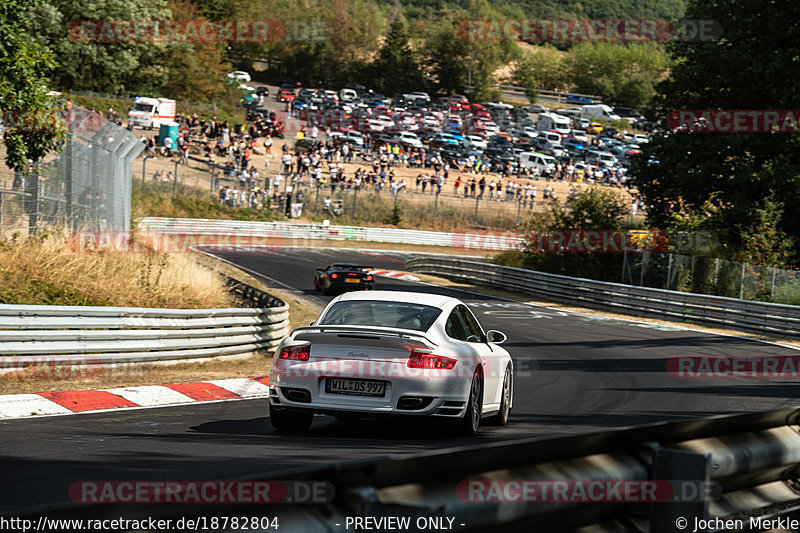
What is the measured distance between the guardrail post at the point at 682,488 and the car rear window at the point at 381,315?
17.0 ft

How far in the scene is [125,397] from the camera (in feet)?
37.9

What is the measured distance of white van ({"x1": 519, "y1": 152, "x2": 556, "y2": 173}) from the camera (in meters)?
78.7

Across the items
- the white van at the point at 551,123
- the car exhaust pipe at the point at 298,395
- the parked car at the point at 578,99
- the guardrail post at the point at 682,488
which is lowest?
the car exhaust pipe at the point at 298,395

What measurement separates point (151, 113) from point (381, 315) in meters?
61.7

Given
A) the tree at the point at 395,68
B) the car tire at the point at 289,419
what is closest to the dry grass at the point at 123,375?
the car tire at the point at 289,419

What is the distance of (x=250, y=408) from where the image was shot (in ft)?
37.3

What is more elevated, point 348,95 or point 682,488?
point 348,95

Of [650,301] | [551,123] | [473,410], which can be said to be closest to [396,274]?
[650,301]

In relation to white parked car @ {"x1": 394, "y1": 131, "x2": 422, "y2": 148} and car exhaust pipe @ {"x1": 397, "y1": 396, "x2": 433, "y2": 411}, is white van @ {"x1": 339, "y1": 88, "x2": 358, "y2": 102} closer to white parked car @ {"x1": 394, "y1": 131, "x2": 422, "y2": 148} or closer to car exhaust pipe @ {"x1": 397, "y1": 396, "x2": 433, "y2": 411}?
white parked car @ {"x1": 394, "y1": 131, "x2": 422, "y2": 148}

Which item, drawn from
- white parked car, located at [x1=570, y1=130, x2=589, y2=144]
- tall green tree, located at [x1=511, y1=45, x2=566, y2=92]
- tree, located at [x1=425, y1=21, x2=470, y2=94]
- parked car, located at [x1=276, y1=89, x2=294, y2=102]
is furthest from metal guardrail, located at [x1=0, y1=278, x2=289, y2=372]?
tall green tree, located at [x1=511, y1=45, x2=566, y2=92]

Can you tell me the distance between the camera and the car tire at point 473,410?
349 inches

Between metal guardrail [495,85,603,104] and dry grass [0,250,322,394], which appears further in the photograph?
metal guardrail [495,85,603,104]

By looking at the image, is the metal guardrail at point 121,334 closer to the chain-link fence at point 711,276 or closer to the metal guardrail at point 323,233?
the chain-link fence at point 711,276

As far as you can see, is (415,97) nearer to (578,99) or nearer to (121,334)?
(578,99)
